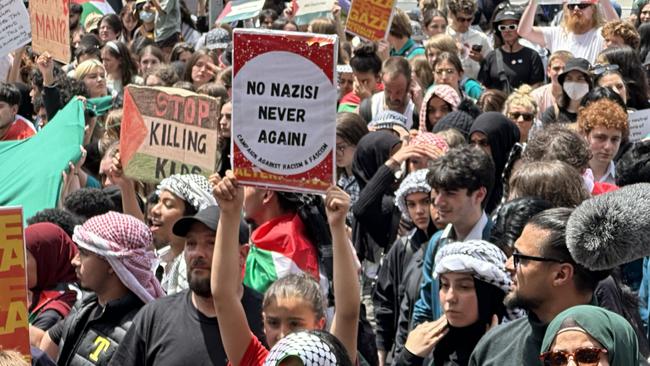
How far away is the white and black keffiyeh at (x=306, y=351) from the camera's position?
158 inches

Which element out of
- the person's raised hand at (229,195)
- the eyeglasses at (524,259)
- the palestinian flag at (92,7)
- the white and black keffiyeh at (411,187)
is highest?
the eyeglasses at (524,259)

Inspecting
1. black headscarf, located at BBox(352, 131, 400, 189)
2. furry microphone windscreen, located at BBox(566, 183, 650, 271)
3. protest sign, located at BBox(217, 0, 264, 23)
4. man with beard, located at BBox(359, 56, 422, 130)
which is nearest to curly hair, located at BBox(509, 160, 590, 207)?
furry microphone windscreen, located at BBox(566, 183, 650, 271)

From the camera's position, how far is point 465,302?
5.14 meters

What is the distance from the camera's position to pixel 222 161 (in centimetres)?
973

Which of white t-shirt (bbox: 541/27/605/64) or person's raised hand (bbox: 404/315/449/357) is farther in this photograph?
white t-shirt (bbox: 541/27/605/64)

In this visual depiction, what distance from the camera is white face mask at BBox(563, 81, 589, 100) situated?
31.4 ft

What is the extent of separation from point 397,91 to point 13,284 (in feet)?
18.4

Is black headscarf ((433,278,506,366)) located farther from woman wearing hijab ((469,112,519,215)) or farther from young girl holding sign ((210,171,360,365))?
woman wearing hijab ((469,112,519,215))

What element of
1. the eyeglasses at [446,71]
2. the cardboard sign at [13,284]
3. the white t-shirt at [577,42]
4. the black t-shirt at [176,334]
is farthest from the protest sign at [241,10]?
the cardboard sign at [13,284]

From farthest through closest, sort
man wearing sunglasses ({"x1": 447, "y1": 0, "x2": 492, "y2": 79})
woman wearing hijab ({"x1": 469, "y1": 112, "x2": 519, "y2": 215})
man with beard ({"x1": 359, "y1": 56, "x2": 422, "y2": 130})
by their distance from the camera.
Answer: man wearing sunglasses ({"x1": 447, "y1": 0, "x2": 492, "y2": 79})
man with beard ({"x1": 359, "y1": 56, "x2": 422, "y2": 130})
woman wearing hijab ({"x1": 469, "y1": 112, "x2": 519, "y2": 215})

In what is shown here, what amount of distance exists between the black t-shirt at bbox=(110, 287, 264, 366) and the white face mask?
477cm

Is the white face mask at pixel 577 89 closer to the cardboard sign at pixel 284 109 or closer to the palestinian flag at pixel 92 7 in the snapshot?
the cardboard sign at pixel 284 109

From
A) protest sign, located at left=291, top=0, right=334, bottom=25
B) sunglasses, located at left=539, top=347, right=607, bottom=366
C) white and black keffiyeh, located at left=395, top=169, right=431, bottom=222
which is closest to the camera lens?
sunglasses, located at left=539, top=347, right=607, bottom=366

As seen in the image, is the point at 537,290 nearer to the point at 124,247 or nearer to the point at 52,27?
the point at 124,247
